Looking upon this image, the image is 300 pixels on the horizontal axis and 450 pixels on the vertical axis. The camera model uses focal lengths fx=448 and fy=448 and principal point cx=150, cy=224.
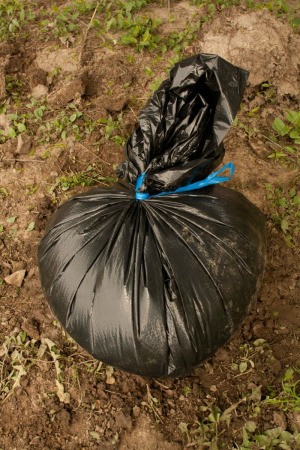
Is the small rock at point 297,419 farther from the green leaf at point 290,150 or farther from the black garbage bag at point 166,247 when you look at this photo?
the green leaf at point 290,150

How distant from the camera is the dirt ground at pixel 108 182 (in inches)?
73.2

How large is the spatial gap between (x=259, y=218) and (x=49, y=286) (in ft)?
3.22

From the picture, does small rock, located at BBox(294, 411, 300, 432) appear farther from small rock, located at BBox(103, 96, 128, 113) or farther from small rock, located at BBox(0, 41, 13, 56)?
small rock, located at BBox(0, 41, 13, 56)

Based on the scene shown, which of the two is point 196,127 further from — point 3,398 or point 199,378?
point 3,398

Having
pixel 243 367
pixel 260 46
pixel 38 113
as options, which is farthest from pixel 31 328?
pixel 260 46

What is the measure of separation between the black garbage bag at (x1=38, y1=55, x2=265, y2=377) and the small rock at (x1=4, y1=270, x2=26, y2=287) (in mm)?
378

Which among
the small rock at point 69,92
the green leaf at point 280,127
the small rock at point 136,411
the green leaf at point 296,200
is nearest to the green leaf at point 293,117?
the green leaf at point 280,127

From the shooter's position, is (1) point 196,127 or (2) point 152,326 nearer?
(2) point 152,326

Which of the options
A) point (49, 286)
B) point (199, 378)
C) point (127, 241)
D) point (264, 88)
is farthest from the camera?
point (264, 88)

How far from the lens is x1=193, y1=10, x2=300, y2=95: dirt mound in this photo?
2.81 meters

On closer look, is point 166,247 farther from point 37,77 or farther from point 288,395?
point 37,77

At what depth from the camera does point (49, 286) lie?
1.82 m

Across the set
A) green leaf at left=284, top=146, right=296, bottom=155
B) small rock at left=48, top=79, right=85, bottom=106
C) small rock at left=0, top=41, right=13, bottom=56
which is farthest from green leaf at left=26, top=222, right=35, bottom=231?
green leaf at left=284, top=146, right=296, bottom=155

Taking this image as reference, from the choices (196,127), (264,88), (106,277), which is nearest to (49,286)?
(106,277)
